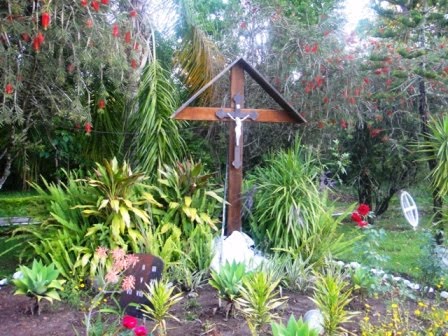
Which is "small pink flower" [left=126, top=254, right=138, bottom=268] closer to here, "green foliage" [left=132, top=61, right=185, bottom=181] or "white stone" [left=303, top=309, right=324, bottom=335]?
"white stone" [left=303, top=309, right=324, bottom=335]

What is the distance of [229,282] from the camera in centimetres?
431

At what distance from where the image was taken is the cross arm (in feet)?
20.6

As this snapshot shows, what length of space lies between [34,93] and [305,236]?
3768mm

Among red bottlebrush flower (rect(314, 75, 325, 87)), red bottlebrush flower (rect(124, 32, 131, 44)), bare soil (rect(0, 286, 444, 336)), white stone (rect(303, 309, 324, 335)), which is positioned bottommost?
bare soil (rect(0, 286, 444, 336))

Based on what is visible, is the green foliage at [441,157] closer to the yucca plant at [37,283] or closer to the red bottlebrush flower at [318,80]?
the red bottlebrush flower at [318,80]

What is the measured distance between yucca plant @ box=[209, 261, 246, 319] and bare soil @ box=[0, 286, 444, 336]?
212 millimetres

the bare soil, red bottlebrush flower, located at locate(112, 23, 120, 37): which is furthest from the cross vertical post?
red bottlebrush flower, located at locate(112, 23, 120, 37)

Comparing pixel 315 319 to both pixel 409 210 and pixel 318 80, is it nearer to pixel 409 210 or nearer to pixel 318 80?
pixel 409 210

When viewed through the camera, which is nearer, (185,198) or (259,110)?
(185,198)

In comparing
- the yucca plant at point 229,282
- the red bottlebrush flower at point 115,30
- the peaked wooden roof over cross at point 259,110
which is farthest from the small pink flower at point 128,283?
the red bottlebrush flower at point 115,30

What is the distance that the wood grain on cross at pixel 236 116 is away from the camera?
6312 mm

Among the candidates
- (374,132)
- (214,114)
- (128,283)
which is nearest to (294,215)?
(214,114)

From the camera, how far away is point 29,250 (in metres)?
6.24

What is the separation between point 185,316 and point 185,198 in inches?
70.2
